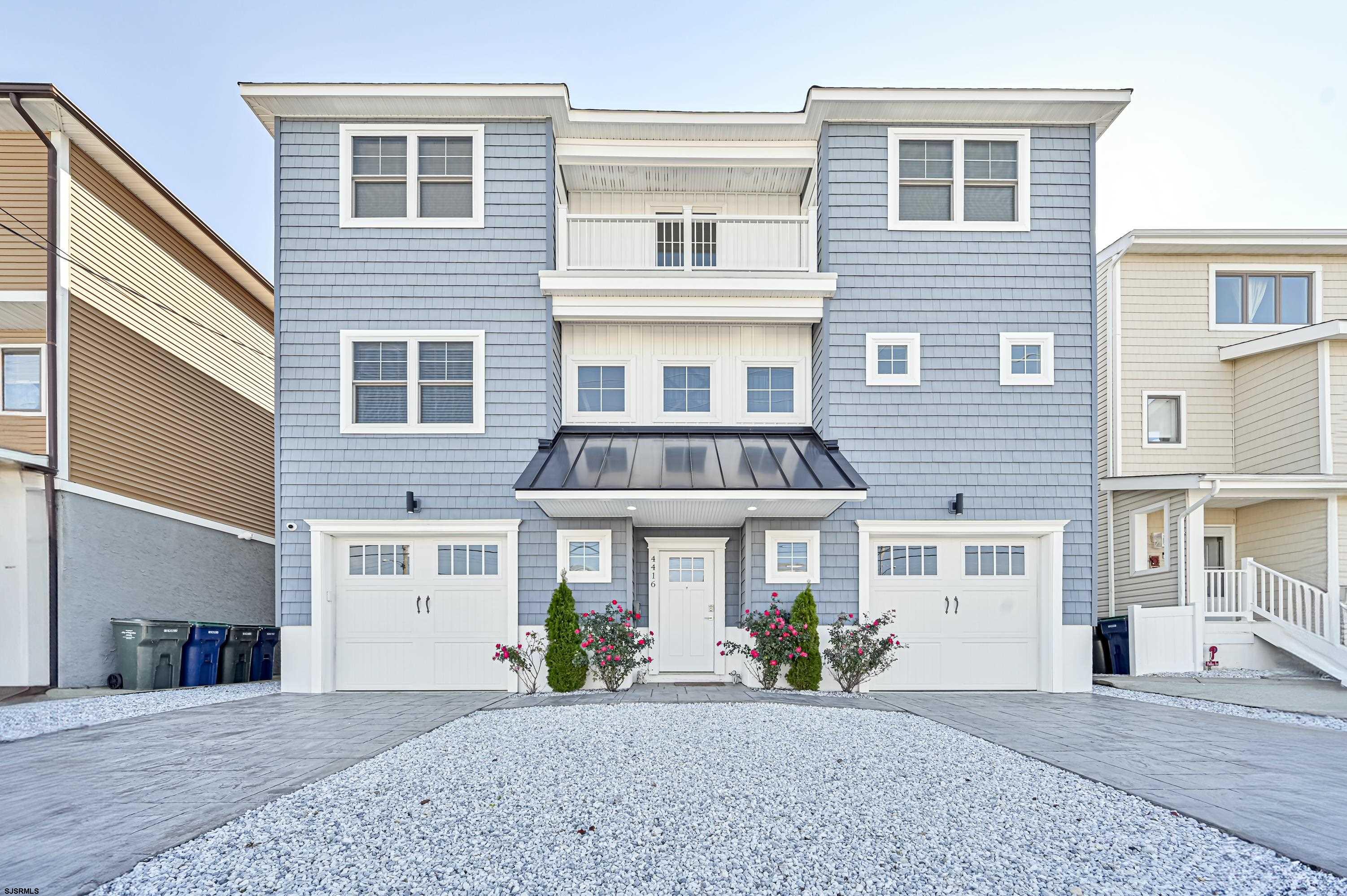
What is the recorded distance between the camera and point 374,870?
3.89m

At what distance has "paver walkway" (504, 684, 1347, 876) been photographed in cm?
470

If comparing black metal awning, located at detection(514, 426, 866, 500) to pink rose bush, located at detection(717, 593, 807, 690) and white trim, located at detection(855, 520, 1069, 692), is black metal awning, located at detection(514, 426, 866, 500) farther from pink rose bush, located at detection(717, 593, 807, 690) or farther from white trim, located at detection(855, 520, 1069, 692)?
pink rose bush, located at detection(717, 593, 807, 690)

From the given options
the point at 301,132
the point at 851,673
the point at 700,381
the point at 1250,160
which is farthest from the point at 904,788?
the point at 1250,160

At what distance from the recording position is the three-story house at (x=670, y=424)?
35.5ft

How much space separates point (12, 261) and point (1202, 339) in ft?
64.0

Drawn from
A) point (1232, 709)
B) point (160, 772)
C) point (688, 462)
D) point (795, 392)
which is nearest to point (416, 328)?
point (688, 462)

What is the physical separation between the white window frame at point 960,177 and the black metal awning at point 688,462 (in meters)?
3.28

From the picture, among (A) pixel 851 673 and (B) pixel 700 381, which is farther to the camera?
(B) pixel 700 381

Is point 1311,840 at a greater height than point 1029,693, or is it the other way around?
point 1311,840

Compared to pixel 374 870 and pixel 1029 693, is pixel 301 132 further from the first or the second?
pixel 1029 693

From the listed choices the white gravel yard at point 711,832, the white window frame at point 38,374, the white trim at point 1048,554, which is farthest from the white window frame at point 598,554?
the white window frame at point 38,374

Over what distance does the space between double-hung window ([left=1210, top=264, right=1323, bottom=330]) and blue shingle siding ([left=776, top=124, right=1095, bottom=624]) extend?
6.15m

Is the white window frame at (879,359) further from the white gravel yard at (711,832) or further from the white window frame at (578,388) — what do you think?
the white gravel yard at (711,832)

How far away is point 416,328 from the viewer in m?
11.1
